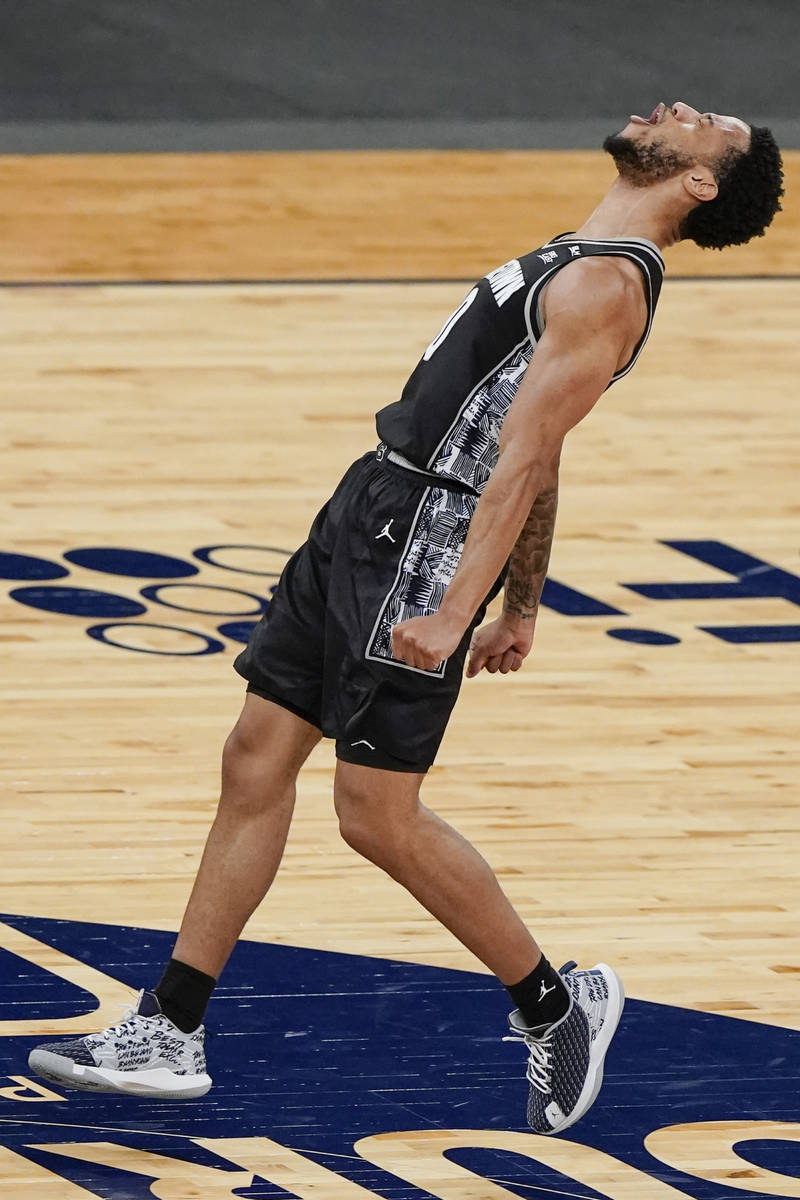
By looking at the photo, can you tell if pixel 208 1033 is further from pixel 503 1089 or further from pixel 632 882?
pixel 632 882

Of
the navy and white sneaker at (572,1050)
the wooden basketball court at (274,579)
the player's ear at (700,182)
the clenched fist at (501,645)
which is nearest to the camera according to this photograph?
the player's ear at (700,182)

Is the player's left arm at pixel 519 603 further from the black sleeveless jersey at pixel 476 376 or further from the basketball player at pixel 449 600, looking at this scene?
the black sleeveless jersey at pixel 476 376

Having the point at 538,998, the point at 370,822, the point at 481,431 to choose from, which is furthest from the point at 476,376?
the point at 538,998

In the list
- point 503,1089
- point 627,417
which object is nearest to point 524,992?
point 503,1089

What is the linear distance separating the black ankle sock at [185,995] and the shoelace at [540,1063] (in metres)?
0.42

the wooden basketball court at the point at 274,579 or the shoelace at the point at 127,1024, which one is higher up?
the wooden basketball court at the point at 274,579

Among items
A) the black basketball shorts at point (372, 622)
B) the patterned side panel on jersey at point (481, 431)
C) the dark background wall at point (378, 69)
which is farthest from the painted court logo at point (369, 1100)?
the dark background wall at point (378, 69)

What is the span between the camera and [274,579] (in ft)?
18.2

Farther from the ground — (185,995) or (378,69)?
(378,69)

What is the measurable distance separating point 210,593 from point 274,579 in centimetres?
18

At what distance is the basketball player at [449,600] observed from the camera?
2.71m

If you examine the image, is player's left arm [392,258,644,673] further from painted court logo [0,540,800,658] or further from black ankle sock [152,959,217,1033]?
painted court logo [0,540,800,658]

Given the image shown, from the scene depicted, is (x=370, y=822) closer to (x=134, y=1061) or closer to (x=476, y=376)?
(x=134, y=1061)

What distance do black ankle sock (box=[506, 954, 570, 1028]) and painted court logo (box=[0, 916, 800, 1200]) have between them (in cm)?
15
